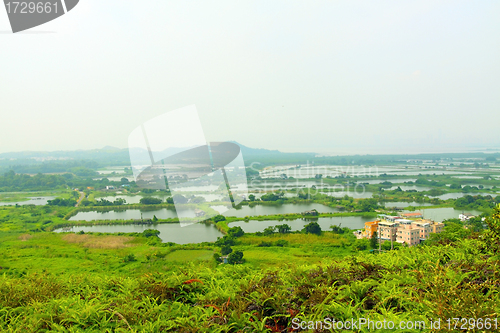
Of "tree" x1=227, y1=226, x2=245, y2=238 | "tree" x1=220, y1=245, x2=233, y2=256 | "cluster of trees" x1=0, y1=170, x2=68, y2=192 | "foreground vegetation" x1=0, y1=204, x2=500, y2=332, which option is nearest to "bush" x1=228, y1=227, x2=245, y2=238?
"tree" x1=227, y1=226, x2=245, y2=238

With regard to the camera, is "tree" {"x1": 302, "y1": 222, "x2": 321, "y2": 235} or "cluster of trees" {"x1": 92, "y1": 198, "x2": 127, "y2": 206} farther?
"cluster of trees" {"x1": 92, "y1": 198, "x2": 127, "y2": 206}

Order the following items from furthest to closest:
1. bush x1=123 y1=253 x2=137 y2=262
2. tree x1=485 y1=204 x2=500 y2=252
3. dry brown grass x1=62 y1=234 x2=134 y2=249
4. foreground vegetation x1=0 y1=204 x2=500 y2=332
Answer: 1. dry brown grass x1=62 y1=234 x2=134 y2=249
2. bush x1=123 y1=253 x2=137 y2=262
3. tree x1=485 y1=204 x2=500 y2=252
4. foreground vegetation x1=0 y1=204 x2=500 y2=332

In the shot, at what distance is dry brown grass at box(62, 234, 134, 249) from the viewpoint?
845cm

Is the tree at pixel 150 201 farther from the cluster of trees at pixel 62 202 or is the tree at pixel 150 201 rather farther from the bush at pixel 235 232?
the bush at pixel 235 232

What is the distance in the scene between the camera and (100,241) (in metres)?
8.91

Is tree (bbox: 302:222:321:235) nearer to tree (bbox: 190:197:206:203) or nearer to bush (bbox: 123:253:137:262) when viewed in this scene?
tree (bbox: 190:197:206:203)

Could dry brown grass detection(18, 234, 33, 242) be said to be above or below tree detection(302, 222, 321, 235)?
above

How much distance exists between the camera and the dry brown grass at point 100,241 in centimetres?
845

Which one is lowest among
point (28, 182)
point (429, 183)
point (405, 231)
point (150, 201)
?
point (429, 183)

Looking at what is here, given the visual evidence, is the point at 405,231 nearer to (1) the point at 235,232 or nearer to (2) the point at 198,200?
(1) the point at 235,232

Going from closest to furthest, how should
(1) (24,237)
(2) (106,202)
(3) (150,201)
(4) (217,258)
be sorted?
1. (4) (217,258)
2. (1) (24,237)
3. (3) (150,201)
4. (2) (106,202)

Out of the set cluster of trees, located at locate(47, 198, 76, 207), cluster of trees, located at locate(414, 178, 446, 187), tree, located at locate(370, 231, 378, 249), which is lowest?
cluster of trees, located at locate(414, 178, 446, 187)

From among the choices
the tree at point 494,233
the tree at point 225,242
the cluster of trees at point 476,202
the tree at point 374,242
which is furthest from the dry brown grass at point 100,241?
the cluster of trees at point 476,202

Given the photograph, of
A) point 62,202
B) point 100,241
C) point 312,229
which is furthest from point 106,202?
point 312,229
